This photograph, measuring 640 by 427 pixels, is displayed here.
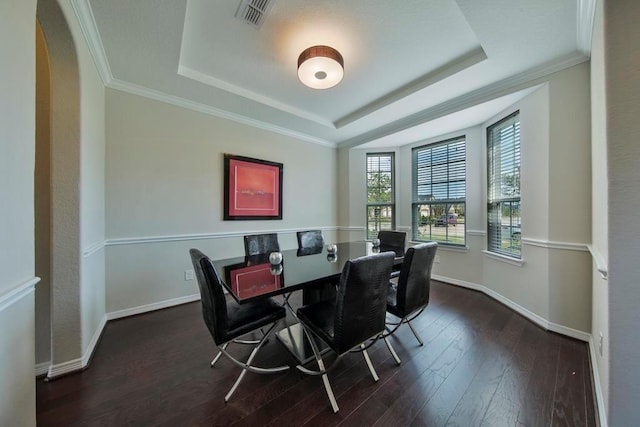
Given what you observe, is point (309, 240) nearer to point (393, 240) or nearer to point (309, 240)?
point (309, 240)

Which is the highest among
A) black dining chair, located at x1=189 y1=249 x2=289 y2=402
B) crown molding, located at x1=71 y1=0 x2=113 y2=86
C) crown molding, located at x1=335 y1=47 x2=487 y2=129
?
crown molding, located at x1=335 y1=47 x2=487 y2=129

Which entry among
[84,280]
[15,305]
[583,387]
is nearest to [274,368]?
[15,305]

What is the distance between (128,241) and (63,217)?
941mm

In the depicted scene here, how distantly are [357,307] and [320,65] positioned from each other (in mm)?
1947

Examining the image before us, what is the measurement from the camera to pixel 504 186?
9.46ft

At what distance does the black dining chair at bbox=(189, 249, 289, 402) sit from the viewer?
4.29 feet

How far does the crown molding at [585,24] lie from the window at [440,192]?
1647 millimetres

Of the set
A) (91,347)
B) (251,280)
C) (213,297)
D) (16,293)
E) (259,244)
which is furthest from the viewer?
(259,244)

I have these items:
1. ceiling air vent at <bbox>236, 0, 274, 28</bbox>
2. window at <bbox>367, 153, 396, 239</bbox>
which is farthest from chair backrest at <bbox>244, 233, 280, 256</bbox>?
window at <bbox>367, 153, 396, 239</bbox>

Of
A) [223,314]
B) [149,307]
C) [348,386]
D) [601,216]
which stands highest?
[601,216]

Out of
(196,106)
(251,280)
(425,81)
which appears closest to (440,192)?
(425,81)

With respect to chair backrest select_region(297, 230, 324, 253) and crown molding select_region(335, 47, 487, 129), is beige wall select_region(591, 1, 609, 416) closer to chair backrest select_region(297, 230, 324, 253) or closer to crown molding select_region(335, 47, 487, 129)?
crown molding select_region(335, 47, 487, 129)

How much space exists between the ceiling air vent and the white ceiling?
0.15 feet

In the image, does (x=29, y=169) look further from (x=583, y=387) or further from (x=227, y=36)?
(x=583, y=387)
